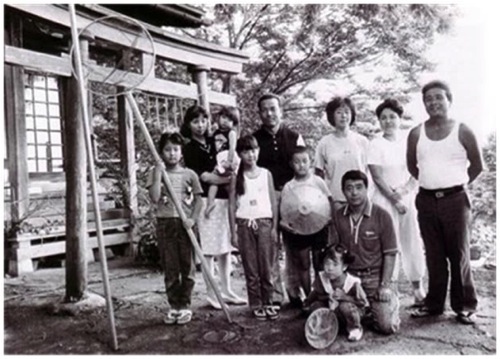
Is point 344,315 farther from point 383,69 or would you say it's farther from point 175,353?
point 383,69

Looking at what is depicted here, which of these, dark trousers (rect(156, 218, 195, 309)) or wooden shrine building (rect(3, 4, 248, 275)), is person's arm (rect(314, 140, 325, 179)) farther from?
wooden shrine building (rect(3, 4, 248, 275))

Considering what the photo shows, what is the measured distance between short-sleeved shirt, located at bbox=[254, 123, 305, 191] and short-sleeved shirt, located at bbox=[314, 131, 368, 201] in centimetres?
Answer: 16

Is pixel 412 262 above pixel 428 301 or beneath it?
above

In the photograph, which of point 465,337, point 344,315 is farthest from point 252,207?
point 465,337

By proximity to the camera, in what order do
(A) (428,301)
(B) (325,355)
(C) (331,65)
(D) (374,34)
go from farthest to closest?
1. (C) (331,65)
2. (D) (374,34)
3. (A) (428,301)
4. (B) (325,355)

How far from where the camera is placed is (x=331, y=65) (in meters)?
3.35

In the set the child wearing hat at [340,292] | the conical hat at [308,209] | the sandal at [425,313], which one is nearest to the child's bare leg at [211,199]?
the conical hat at [308,209]

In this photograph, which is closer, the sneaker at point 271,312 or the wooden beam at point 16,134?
the sneaker at point 271,312

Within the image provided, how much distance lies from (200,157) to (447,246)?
1.32 m

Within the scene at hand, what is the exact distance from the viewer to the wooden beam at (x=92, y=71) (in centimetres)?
246

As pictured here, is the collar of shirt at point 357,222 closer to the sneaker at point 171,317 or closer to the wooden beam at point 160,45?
the sneaker at point 171,317

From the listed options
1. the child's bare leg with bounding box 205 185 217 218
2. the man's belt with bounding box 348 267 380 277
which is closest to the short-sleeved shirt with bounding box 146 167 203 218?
the child's bare leg with bounding box 205 185 217 218

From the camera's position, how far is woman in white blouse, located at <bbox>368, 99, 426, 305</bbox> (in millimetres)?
2484

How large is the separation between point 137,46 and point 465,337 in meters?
2.33
